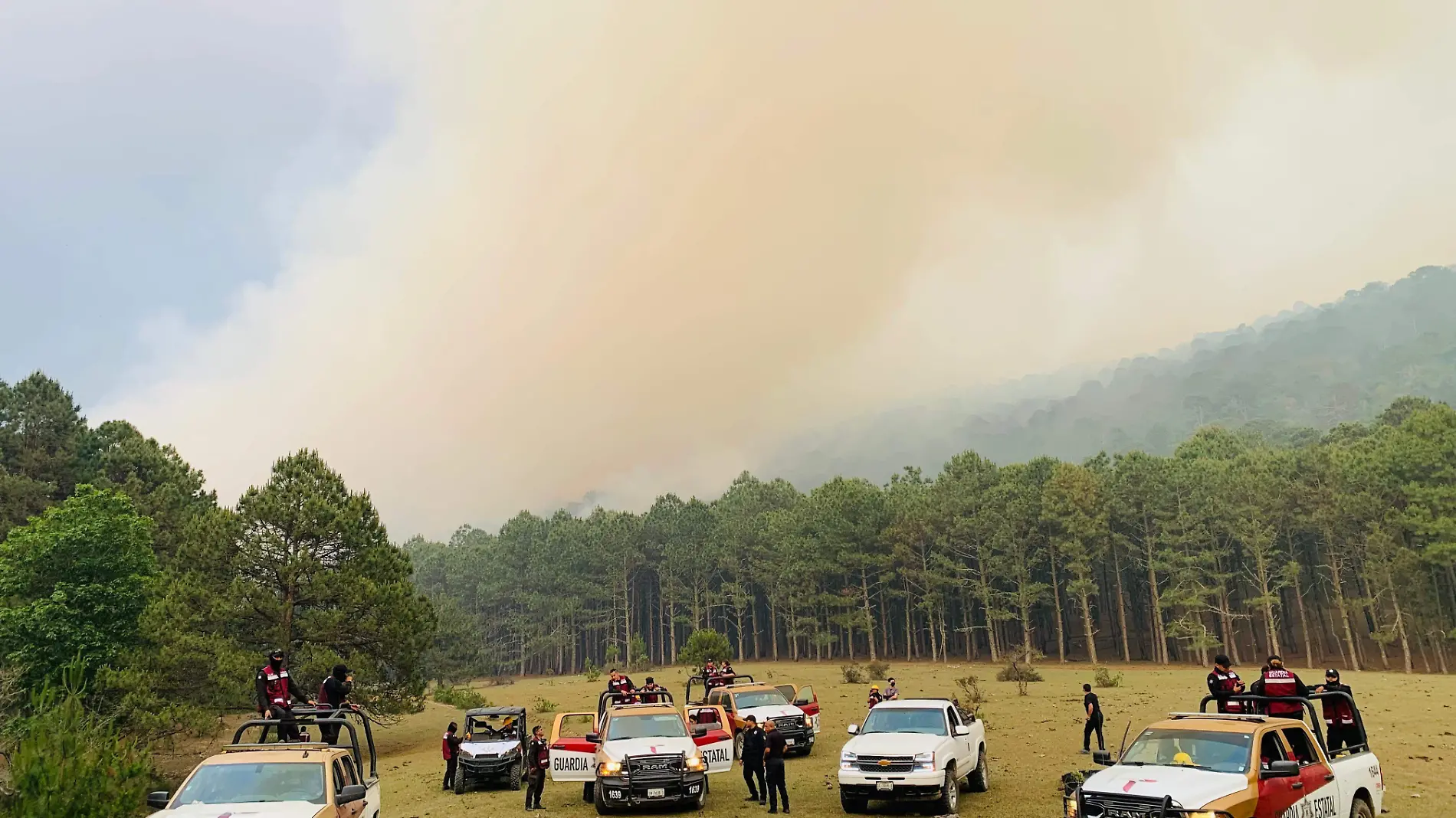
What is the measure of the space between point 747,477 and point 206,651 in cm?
10086

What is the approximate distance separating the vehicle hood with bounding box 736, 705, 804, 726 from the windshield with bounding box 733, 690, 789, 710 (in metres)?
0.15

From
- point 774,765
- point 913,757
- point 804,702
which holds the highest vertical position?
point 913,757

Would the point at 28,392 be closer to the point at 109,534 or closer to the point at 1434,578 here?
the point at 109,534

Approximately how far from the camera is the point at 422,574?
136250mm

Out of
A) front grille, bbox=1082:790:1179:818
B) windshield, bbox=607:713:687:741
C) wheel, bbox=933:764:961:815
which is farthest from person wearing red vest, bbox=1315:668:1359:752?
windshield, bbox=607:713:687:741

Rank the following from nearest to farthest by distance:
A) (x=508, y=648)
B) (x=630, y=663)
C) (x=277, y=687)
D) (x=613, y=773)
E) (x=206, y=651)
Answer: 1. (x=277, y=687)
2. (x=613, y=773)
3. (x=206, y=651)
4. (x=630, y=663)
5. (x=508, y=648)

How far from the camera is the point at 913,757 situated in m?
14.5

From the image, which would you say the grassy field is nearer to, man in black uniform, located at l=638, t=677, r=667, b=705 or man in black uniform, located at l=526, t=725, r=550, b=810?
man in black uniform, located at l=526, t=725, r=550, b=810

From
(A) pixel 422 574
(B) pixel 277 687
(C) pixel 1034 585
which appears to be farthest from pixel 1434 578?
(A) pixel 422 574

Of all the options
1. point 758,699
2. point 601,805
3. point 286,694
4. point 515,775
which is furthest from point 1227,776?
point 515,775

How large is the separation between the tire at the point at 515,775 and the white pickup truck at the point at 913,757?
9618 mm

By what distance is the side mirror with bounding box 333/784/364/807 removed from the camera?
941cm

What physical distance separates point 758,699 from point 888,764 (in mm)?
9989

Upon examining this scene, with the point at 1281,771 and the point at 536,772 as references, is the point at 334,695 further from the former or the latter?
the point at 1281,771
